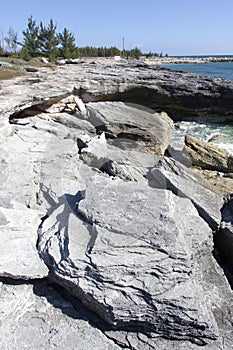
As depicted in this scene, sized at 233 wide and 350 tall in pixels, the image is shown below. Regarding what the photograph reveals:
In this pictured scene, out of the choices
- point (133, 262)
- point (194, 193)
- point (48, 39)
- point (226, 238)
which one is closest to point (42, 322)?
point (133, 262)

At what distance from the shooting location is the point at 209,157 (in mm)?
8898

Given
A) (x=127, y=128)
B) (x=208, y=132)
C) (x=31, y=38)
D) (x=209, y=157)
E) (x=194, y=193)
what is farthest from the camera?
(x=31, y=38)

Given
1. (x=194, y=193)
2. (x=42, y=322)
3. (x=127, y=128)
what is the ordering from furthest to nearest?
(x=127, y=128), (x=194, y=193), (x=42, y=322)

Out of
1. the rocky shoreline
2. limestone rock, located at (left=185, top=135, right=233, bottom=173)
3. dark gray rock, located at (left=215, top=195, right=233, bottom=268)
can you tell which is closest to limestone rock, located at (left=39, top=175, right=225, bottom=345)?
the rocky shoreline

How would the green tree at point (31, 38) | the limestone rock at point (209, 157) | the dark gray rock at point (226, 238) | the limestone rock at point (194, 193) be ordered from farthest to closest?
the green tree at point (31, 38), the limestone rock at point (209, 157), the limestone rock at point (194, 193), the dark gray rock at point (226, 238)

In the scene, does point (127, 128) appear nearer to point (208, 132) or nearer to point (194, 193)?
point (208, 132)

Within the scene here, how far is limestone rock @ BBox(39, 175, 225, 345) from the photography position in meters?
2.90

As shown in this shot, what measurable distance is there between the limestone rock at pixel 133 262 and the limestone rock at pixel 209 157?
5.35 meters

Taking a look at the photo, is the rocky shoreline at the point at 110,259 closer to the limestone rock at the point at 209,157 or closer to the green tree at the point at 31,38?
the limestone rock at the point at 209,157

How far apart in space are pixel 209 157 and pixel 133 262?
21.4ft

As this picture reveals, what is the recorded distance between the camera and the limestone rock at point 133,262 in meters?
2.90

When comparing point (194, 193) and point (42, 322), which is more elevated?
point (194, 193)

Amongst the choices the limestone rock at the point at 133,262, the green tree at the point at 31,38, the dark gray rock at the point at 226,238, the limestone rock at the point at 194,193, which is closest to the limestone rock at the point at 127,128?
the limestone rock at the point at 194,193

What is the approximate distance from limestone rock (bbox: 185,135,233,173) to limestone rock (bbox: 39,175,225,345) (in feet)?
17.5
